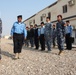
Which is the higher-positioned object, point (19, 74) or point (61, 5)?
point (61, 5)

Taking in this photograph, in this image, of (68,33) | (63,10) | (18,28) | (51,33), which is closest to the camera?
(18,28)

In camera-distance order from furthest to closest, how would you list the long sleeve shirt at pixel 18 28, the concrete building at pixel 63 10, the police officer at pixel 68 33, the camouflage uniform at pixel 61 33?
the concrete building at pixel 63 10 → the police officer at pixel 68 33 → the camouflage uniform at pixel 61 33 → the long sleeve shirt at pixel 18 28

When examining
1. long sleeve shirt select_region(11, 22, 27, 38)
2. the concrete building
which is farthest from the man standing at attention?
the concrete building

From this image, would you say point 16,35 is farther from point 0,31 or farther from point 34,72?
point 34,72

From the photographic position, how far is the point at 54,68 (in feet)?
25.7

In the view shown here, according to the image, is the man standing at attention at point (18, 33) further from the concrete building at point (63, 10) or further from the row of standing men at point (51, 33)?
the concrete building at point (63, 10)

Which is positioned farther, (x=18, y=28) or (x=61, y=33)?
(x=61, y=33)

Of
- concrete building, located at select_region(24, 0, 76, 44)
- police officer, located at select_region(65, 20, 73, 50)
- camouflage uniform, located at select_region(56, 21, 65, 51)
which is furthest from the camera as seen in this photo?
concrete building, located at select_region(24, 0, 76, 44)

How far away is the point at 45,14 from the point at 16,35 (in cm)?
2376

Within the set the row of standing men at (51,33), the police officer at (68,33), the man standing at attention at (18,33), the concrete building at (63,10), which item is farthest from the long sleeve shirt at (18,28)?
the concrete building at (63,10)

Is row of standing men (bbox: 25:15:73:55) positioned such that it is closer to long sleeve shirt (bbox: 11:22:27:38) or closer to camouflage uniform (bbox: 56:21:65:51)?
camouflage uniform (bbox: 56:21:65:51)

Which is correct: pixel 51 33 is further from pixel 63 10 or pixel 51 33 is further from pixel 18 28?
pixel 63 10

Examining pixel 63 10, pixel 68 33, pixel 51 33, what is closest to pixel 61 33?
pixel 51 33

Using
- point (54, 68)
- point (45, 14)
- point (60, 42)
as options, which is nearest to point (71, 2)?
point (45, 14)
